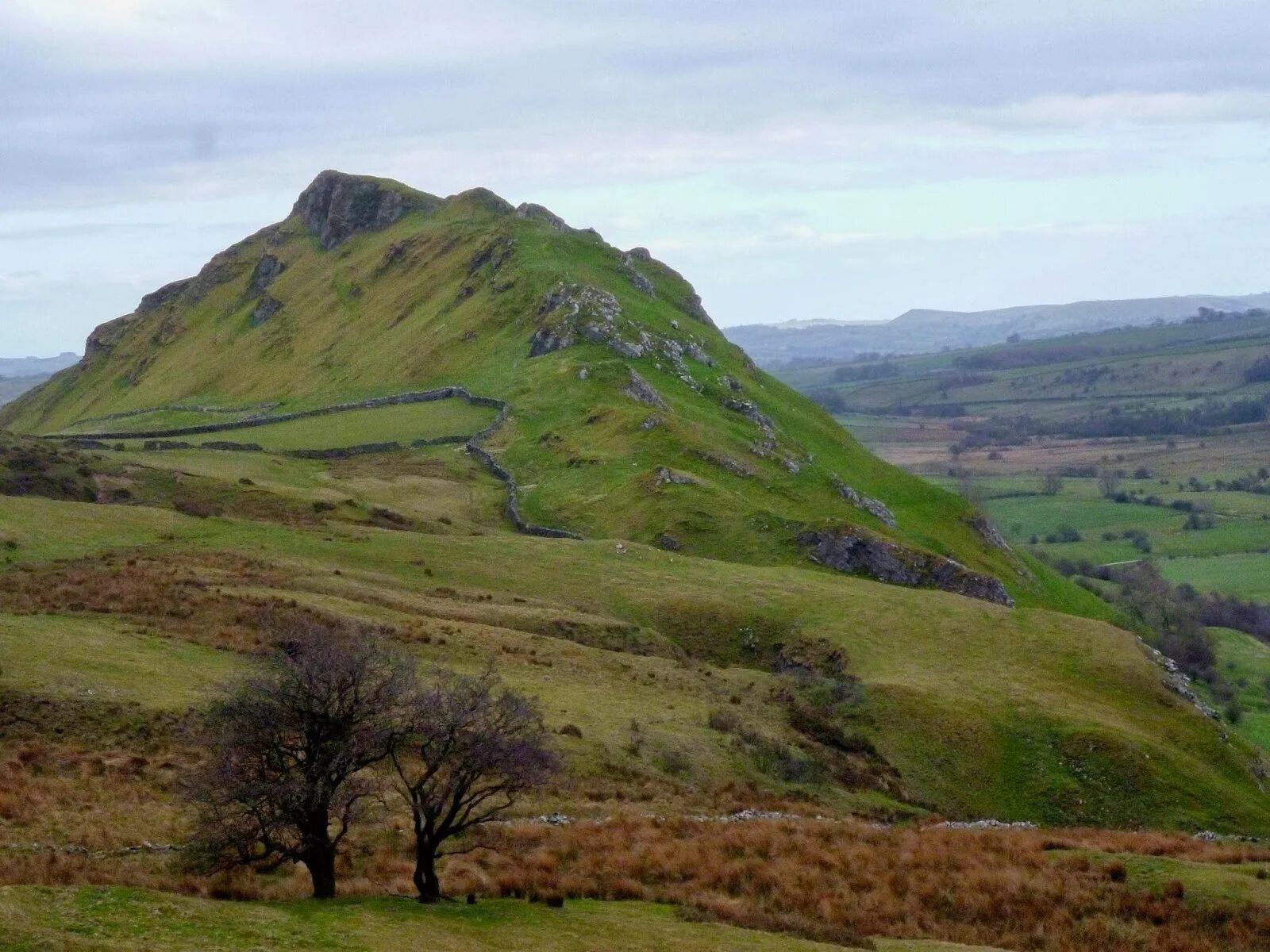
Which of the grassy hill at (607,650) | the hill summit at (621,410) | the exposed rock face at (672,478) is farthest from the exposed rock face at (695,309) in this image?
the exposed rock face at (672,478)

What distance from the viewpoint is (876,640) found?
7306 cm

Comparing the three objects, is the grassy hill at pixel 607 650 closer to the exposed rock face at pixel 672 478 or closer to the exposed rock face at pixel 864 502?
the exposed rock face at pixel 672 478

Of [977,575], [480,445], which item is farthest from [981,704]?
[480,445]

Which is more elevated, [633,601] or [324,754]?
[324,754]

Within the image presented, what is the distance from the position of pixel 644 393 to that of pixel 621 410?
9.23 meters

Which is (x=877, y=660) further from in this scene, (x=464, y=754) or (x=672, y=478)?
A: (x=464, y=754)

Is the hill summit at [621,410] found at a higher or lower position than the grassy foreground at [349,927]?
higher

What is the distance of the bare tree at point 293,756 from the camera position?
29406 mm

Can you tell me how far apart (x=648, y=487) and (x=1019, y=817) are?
2093 inches

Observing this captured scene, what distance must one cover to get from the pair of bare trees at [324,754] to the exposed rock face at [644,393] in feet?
328

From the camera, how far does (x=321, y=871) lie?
29.9 m

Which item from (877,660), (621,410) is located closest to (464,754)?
(877,660)

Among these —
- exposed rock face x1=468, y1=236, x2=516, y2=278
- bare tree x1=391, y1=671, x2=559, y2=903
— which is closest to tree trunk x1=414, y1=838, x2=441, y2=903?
bare tree x1=391, y1=671, x2=559, y2=903

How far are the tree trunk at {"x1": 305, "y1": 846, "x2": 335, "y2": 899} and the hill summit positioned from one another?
66361 millimetres
